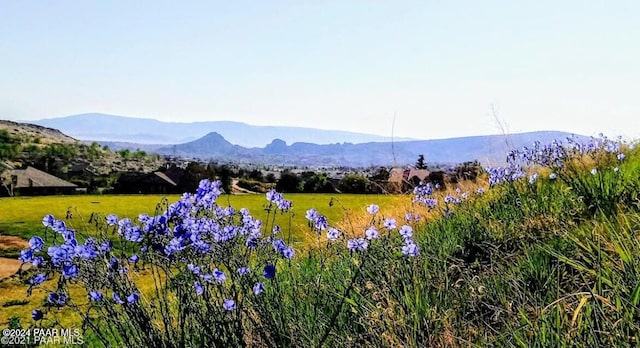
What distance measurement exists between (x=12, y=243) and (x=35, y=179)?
637 cm

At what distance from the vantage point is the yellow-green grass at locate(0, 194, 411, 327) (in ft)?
17.5

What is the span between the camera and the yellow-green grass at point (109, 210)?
5328 mm

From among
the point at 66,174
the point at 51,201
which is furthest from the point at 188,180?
the point at 66,174

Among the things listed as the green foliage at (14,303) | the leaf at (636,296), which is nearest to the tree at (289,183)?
the green foliage at (14,303)

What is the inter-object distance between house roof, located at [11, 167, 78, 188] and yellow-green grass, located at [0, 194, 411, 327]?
0.69 metres

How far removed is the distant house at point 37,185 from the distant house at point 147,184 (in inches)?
43.3

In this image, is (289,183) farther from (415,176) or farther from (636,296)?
(636,296)

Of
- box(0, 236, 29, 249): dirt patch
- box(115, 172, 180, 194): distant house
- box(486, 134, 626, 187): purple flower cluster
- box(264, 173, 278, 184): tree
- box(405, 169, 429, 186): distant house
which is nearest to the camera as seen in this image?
box(486, 134, 626, 187): purple flower cluster

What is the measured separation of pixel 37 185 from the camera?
42.3ft

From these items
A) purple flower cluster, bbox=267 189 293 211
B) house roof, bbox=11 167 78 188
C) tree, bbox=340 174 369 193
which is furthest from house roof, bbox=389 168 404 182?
house roof, bbox=11 167 78 188

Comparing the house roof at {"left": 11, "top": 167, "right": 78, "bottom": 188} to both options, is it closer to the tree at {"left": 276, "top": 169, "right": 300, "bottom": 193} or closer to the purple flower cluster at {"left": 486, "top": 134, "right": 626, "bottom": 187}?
the tree at {"left": 276, "top": 169, "right": 300, "bottom": 193}

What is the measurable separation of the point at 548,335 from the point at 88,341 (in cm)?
294

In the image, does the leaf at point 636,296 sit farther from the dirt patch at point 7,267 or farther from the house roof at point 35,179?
the house roof at point 35,179

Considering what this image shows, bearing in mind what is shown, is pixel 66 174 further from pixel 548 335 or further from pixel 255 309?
pixel 548 335
